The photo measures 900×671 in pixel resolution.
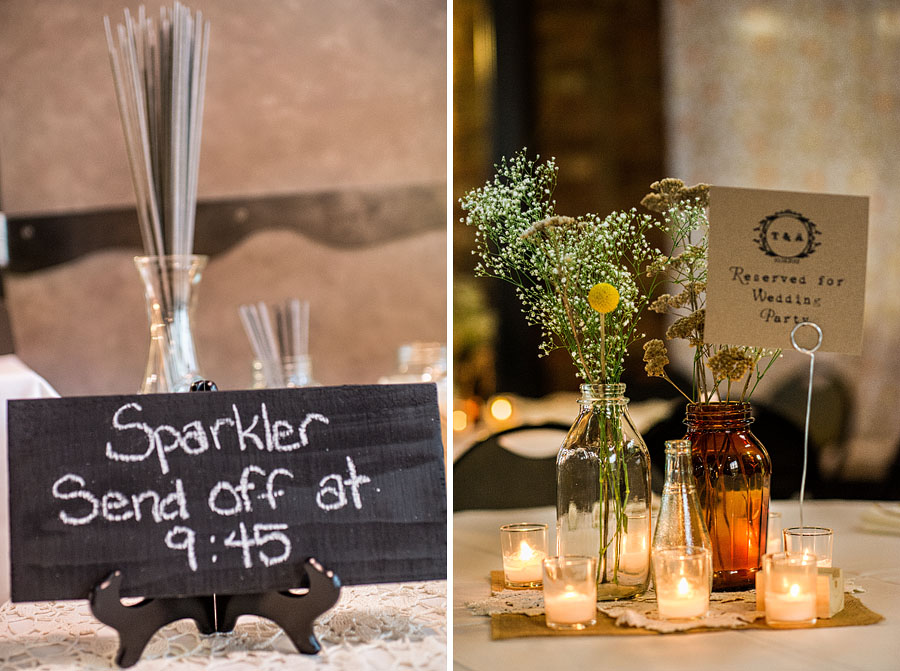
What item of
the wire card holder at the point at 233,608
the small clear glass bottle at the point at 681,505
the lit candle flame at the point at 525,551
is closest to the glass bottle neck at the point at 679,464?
the small clear glass bottle at the point at 681,505

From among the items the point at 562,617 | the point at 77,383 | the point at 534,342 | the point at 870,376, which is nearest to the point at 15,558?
the point at 562,617

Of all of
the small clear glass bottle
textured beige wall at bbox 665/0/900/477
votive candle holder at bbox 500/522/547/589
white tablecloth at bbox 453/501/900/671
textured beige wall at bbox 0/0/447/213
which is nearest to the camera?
white tablecloth at bbox 453/501/900/671

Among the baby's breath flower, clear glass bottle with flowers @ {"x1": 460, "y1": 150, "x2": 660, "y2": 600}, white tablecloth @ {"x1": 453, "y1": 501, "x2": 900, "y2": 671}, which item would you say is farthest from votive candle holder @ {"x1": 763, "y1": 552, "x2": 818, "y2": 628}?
the baby's breath flower

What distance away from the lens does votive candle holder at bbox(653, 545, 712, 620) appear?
0.75 meters

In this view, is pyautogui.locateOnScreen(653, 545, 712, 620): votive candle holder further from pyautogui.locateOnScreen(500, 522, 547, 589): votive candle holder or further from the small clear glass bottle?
pyautogui.locateOnScreen(500, 522, 547, 589): votive candle holder

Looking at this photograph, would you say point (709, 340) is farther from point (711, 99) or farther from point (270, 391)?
point (711, 99)

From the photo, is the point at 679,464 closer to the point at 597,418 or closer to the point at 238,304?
the point at 597,418

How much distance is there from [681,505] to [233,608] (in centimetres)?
42

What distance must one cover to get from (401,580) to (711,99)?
1115mm

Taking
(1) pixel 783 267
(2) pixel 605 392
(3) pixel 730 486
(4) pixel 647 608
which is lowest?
(4) pixel 647 608

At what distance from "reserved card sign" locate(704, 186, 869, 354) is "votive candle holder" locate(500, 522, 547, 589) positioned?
293 millimetres

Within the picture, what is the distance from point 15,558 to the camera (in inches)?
27.7

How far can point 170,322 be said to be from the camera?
920 mm

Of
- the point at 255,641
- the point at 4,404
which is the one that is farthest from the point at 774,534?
the point at 4,404
